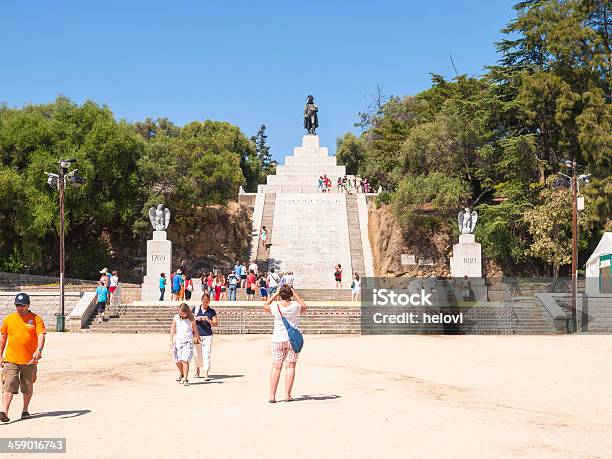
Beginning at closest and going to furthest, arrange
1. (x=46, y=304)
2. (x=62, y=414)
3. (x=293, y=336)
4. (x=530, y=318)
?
(x=62, y=414), (x=293, y=336), (x=530, y=318), (x=46, y=304)

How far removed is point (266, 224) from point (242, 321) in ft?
71.7

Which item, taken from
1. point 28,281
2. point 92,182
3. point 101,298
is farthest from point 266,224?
point 101,298

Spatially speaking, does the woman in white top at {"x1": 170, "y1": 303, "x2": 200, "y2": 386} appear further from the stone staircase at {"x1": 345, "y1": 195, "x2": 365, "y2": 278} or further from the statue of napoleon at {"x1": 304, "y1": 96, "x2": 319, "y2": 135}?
the statue of napoleon at {"x1": 304, "y1": 96, "x2": 319, "y2": 135}

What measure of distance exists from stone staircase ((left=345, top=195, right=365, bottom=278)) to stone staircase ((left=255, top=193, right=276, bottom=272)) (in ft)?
15.9

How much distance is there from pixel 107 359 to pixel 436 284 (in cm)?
1326

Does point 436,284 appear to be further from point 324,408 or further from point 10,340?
point 10,340

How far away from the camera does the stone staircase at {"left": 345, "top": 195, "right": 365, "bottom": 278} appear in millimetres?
40469

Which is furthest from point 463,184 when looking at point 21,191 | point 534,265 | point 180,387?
point 180,387

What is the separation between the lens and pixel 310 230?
44938 mm

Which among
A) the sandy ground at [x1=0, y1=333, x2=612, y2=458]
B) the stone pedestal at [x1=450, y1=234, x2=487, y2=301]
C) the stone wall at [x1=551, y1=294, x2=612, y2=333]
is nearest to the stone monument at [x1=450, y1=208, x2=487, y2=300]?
the stone pedestal at [x1=450, y1=234, x2=487, y2=301]

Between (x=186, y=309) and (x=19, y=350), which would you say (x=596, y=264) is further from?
(x=19, y=350)

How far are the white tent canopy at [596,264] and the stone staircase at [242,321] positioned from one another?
1005 cm

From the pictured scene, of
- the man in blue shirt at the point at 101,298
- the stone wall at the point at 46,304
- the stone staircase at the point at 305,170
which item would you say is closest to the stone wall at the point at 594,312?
the man in blue shirt at the point at 101,298

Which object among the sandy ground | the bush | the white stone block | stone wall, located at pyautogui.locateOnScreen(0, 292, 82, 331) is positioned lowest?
the sandy ground
